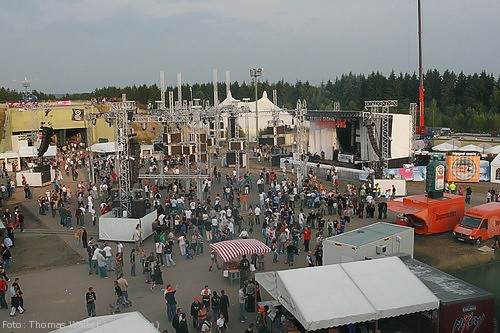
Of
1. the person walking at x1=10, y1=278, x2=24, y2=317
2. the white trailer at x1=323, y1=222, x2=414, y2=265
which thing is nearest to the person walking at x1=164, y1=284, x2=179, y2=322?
the person walking at x1=10, y1=278, x2=24, y2=317

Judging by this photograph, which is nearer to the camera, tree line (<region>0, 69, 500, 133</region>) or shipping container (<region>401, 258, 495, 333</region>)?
shipping container (<region>401, 258, 495, 333</region>)

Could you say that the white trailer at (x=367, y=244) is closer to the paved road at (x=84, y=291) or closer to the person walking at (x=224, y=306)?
the paved road at (x=84, y=291)

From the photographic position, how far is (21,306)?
45.8ft

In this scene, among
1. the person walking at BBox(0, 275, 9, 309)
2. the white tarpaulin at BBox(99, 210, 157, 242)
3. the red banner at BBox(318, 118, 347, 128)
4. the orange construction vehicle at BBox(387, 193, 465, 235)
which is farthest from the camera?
the red banner at BBox(318, 118, 347, 128)

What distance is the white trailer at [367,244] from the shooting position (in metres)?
14.3

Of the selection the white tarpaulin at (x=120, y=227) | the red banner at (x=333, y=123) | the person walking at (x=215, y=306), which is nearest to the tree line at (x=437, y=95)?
the red banner at (x=333, y=123)

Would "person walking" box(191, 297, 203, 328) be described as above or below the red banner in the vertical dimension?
below

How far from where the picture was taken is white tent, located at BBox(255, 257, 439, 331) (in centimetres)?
1024

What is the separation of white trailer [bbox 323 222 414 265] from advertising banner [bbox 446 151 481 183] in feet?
59.9

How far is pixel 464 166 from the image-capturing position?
105 feet

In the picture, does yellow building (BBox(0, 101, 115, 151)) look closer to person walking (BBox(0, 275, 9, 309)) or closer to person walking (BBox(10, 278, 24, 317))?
person walking (BBox(0, 275, 9, 309))

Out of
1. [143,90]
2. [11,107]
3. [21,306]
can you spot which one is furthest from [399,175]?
[143,90]

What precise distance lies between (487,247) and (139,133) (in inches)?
2071

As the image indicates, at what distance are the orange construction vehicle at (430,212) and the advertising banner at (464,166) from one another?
36.9 ft
